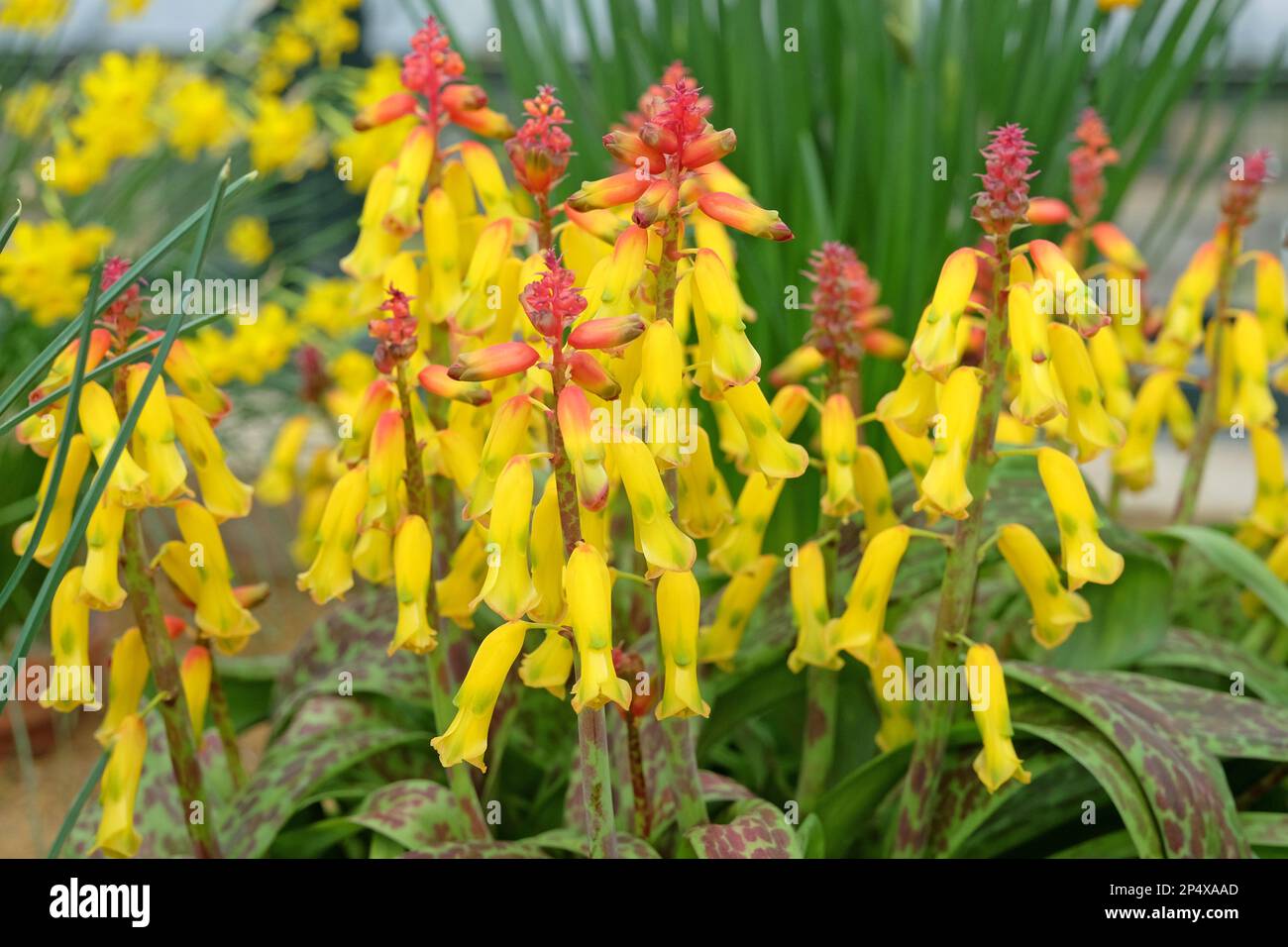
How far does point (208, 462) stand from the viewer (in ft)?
3.51

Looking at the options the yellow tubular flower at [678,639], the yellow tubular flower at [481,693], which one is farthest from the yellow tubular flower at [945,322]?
the yellow tubular flower at [481,693]

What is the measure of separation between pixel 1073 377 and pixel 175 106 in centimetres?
167

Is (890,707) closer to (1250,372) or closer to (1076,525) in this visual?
(1076,525)

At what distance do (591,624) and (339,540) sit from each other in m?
0.29

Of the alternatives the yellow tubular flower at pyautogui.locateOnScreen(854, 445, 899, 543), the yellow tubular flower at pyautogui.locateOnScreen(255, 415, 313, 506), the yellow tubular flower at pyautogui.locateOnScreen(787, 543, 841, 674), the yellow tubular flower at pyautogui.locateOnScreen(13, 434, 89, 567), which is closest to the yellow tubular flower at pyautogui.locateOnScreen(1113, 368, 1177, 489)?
the yellow tubular flower at pyautogui.locateOnScreen(854, 445, 899, 543)

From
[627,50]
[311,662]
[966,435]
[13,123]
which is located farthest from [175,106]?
[966,435]

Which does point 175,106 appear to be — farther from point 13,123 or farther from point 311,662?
point 311,662

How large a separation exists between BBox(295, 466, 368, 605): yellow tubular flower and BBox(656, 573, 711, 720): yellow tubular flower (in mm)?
253

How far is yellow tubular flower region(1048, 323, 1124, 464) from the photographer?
101cm

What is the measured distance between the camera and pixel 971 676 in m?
1.02

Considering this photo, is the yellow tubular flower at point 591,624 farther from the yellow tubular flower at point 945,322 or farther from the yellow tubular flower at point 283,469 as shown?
the yellow tubular flower at point 283,469

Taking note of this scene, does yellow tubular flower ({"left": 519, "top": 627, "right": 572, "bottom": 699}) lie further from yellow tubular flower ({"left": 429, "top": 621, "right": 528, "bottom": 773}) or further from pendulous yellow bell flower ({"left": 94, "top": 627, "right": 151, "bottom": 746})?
pendulous yellow bell flower ({"left": 94, "top": 627, "right": 151, "bottom": 746})

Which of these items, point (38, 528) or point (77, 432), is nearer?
A: point (38, 528)

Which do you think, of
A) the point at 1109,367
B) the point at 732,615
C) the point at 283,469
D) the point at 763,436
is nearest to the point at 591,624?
the point at 763,436
